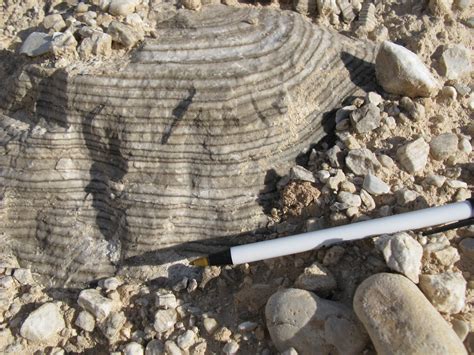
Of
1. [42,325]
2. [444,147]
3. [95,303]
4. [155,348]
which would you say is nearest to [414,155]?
[444,147]

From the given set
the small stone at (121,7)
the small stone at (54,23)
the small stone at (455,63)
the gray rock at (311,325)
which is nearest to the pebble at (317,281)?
the gray rock at (311,325)

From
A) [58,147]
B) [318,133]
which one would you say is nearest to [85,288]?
[58,147]

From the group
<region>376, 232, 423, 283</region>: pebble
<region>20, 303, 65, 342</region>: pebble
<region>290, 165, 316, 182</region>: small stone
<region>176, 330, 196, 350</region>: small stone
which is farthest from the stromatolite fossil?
<region>376, 232, 423, 283</region>: pebble

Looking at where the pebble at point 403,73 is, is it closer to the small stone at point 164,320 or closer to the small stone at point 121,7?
the small stone at point 121,7

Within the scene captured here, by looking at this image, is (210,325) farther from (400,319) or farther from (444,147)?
(444,147)

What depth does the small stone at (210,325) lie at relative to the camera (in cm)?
176

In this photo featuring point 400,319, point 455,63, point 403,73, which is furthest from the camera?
point 455,63

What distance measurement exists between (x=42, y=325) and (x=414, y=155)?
1.56 m

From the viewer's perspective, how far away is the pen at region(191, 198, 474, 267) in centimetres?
172

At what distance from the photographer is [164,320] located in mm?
1812

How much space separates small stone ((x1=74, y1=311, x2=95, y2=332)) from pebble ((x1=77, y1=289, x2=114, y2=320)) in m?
0.02

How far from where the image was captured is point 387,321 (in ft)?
4.79

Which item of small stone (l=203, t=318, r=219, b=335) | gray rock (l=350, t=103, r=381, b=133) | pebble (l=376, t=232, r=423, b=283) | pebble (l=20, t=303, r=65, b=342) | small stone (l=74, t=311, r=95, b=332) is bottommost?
pebble (l=20, t=303, r=65, b=342)

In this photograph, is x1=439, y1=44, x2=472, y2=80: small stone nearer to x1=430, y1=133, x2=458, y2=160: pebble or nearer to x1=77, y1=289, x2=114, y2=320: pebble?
x1=430, y1=133, x2=458, y2=160: pebble
